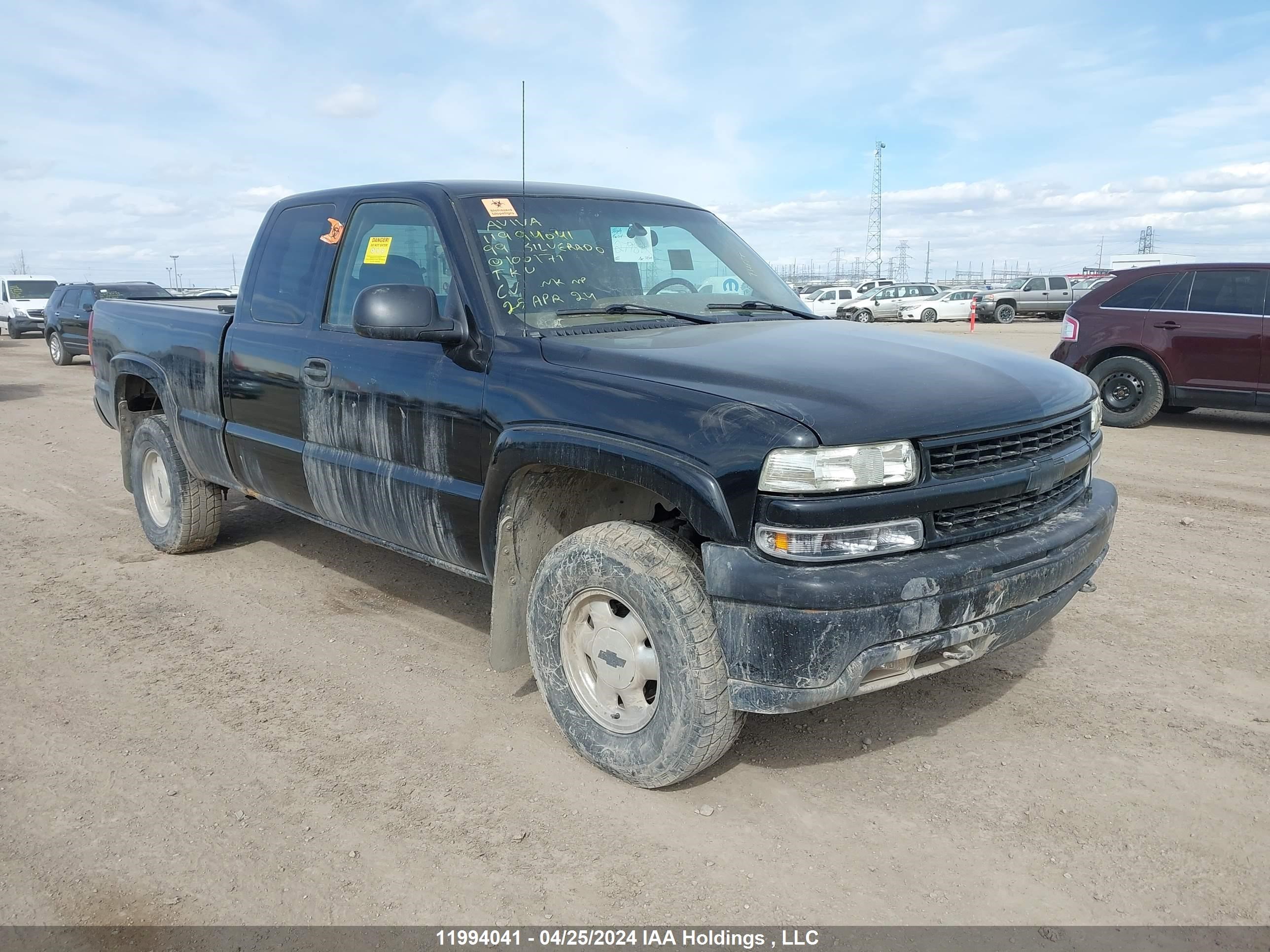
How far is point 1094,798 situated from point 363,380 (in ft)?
9.80

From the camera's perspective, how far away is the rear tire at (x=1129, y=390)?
9.96m

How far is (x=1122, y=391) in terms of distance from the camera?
1027 cm

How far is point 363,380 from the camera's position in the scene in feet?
13.0

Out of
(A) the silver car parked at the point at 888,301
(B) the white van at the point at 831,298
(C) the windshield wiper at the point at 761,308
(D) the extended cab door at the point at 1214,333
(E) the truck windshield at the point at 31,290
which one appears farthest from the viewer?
(B) the white van at the point at 831,298

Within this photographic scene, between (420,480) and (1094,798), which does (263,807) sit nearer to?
A: (420,480)

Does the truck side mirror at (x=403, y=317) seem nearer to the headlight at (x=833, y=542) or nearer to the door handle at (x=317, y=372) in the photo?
the door handle at (x=317, y=372)

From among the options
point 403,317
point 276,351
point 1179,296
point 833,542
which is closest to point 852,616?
point 833,542

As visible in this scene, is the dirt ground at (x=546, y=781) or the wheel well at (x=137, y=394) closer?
the dirt ground at (x=546, y=781)

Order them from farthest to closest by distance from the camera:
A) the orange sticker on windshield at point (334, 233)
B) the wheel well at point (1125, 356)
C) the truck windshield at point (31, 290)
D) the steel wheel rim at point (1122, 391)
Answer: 1. the truck windshield at point (31, 290)
2. the steel wheel rim at point (1122, 391)
3. the wheel well at point (1125, 356)
4. the orange sticker on windshield at point (334, 233)

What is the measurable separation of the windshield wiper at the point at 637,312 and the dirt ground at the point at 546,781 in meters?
1.50

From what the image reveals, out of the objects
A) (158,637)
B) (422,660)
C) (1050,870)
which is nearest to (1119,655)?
(1050,870)

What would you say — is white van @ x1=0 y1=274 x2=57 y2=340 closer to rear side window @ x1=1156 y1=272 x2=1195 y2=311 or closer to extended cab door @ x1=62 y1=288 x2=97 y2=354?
extended cab door @ x1=62 y1=288 x2=97 y2=354

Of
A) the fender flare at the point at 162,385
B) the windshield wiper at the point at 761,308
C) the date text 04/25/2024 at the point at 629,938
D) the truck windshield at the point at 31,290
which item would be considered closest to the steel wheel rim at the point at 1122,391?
the windshield wiper at the point at 761,308

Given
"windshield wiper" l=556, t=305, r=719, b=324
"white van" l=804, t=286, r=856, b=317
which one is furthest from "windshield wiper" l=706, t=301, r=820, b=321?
"white van" l=804, t=286, r=856, b=317
